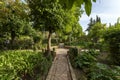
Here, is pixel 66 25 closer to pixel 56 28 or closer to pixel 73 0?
pixel 56 28

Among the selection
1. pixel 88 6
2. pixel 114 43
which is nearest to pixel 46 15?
pixel 114 43

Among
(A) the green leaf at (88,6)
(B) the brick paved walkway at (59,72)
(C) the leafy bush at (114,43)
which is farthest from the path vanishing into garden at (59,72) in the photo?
(A) the green leaf at (88,6)

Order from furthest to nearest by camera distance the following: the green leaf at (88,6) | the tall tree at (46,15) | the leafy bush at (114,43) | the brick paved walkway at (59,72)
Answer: the tall tree at (46,15) → the leafy bush at (114,43) → the brick paved walkway at (59,72) → the green leaf at (88,6)

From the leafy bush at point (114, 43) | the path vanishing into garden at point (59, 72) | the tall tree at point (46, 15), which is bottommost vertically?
the path vanishing into garden at point (59, 72)

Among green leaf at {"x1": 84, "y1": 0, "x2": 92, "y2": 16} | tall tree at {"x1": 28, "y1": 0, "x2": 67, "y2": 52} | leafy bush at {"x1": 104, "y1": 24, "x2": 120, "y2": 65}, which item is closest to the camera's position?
green leaf at {"x1": 84, "y1": 0, "x2": 92, "y2": 16}

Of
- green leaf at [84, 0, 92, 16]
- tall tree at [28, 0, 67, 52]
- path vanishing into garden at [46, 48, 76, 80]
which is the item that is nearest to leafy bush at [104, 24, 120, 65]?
path vanishing into garden at [46, 48, 76, 80]

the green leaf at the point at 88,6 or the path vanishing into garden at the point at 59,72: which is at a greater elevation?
the green leaf at the point at 88,6

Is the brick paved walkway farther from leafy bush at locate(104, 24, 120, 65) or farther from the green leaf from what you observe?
the green leaf

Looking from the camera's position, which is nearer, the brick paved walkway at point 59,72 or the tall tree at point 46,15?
the brick paved walkway at point 59,72

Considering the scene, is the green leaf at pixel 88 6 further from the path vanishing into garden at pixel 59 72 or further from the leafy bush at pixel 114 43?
the leafy bush at pixel 114 43

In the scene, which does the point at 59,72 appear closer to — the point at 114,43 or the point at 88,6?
the point at 114,43

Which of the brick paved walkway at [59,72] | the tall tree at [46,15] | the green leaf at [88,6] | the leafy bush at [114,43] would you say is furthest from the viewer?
the tall tree at [46,15]

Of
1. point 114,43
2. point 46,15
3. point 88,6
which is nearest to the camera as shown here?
point 88,6

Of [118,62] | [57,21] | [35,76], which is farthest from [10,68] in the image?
[57,21]
